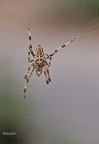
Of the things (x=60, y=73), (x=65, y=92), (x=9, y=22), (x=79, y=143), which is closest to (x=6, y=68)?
(x=79, y=143)

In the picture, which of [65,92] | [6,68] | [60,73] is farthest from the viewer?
[60,73]

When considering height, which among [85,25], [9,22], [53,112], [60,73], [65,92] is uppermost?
[9,22]

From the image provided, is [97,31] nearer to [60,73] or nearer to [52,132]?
[60,73]

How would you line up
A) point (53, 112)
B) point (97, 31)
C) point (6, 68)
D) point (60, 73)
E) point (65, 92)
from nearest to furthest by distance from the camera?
point (6, 68) < point (53, 112) < point (65, 92) < point (60, 73) < point (97, 31)

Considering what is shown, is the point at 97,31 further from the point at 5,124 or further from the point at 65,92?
the point at 5,124

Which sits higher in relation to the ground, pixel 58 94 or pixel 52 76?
pixel 52 76

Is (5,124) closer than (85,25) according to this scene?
Yes

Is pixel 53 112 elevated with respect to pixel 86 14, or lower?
lower

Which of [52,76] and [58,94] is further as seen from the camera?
[52,76]
